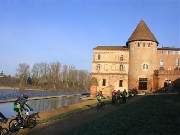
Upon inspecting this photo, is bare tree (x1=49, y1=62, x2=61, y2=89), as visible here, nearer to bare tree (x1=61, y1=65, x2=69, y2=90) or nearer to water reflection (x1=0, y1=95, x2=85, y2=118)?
bare tree (x1=61, y1=65, x2=69, y2=90)

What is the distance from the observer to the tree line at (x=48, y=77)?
3917 inches

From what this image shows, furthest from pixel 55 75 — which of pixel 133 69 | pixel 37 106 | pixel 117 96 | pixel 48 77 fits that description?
pixel 117 96

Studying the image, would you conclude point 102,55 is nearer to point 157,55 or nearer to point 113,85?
point 113,85

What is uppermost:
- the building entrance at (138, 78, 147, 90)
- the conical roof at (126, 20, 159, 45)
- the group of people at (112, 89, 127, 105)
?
the conical roof at (126, 20, 159, 45)

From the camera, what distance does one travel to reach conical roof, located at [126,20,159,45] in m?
49.0

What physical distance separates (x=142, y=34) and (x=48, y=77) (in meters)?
64.4

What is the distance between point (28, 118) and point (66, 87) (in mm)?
96851

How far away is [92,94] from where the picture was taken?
49281 mm

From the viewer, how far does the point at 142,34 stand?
4978cm

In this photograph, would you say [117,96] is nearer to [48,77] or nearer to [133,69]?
[133,69]

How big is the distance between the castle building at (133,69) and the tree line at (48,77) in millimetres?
53229

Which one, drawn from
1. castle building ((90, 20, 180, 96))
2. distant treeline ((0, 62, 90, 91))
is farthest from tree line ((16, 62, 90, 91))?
castle building ((90, 20, 180, 96))

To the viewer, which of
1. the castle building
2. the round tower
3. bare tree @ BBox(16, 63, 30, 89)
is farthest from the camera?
bare tree @ BBox(16, 63, 30, 89)

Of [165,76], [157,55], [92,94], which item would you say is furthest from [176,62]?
[92,94]
